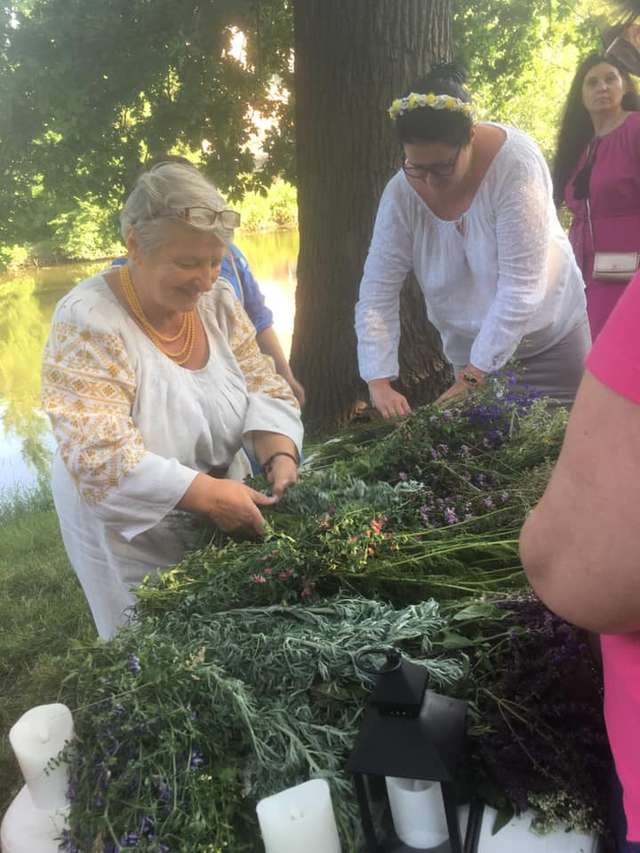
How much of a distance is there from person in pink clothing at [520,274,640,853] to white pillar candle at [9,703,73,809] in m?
0.82

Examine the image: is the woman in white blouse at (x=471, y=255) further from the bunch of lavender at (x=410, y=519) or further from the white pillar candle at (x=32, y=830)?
the white pillar candle at (x=32, y=830)

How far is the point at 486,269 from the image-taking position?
7.57 feet

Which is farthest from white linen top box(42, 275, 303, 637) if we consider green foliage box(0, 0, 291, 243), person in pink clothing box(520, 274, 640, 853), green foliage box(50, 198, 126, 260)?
green foliage box(50, 198, 126, 260)

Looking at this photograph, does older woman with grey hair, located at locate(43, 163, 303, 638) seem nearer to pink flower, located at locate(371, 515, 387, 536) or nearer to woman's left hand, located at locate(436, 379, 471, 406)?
pink flower, located at locate(371, 515, 387, 536)

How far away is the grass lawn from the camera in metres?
2.88

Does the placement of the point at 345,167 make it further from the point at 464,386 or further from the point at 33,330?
the point at 33,330

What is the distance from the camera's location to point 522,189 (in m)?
2.15

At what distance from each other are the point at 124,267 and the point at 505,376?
3.55 feet

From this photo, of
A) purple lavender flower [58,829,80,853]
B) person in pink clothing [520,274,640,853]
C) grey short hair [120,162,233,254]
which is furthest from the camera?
grey short hair [120,162,233,254]

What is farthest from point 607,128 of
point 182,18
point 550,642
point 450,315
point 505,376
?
point 550,642

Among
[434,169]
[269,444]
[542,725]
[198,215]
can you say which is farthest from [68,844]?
[434,169]

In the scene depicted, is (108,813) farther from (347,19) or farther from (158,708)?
(347,19)

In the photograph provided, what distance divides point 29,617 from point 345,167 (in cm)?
301

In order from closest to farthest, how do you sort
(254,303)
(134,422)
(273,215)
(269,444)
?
(134,422), (269,444), (254,303), (273,215)
